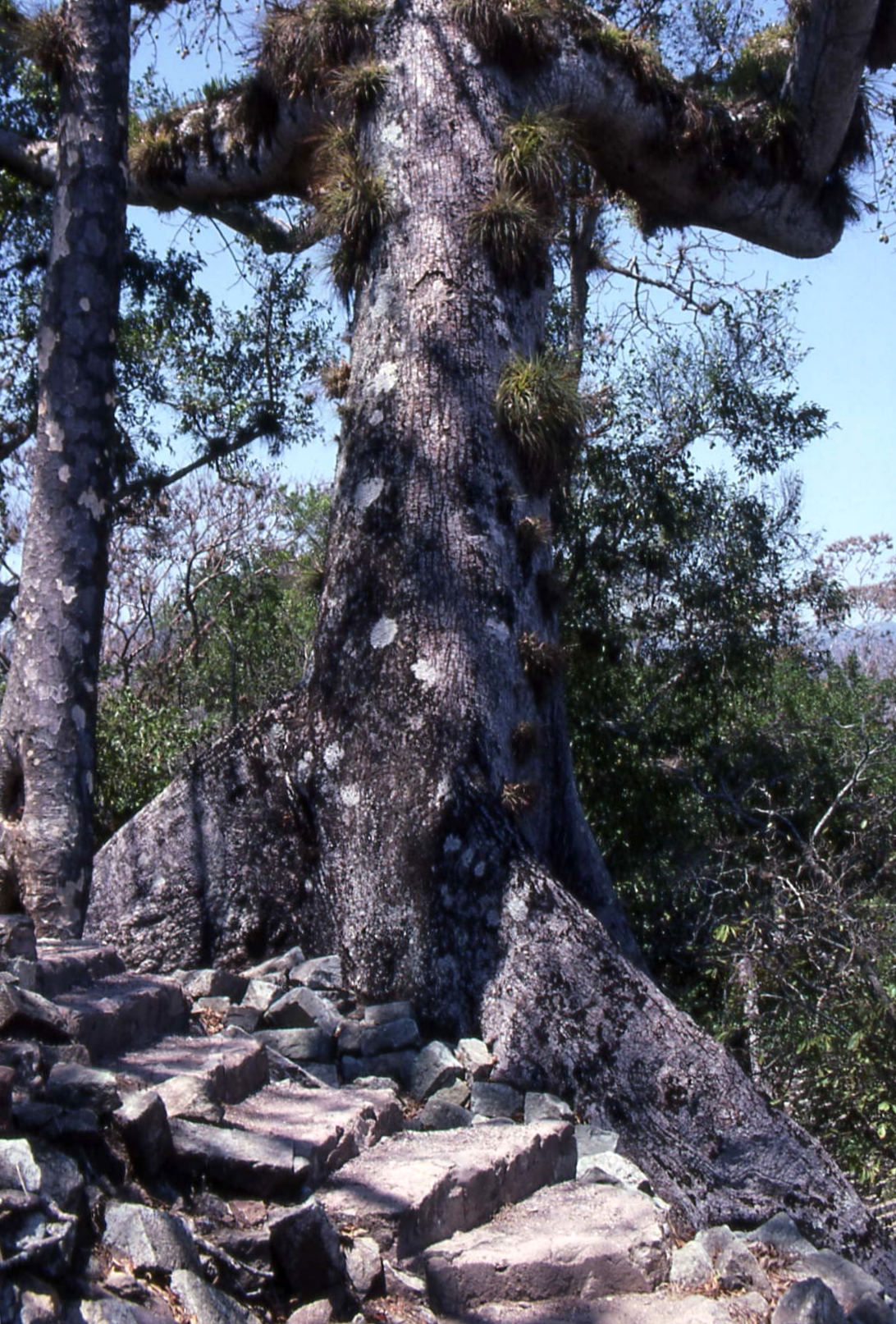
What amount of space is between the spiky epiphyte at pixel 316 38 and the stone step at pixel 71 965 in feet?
13.3

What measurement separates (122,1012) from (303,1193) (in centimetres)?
76

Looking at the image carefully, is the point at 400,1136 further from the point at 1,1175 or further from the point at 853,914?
the point at 853,914

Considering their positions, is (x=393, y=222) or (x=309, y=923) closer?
(x=309, y=923)

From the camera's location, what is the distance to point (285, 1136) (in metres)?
2.86

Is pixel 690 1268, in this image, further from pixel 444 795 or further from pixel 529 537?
pixel 529 537

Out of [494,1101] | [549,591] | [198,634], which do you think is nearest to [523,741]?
[549,591]

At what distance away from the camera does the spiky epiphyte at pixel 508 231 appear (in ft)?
16.6

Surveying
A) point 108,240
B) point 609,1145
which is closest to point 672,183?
point 108,240

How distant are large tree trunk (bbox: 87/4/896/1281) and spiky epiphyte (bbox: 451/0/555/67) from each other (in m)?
0.12

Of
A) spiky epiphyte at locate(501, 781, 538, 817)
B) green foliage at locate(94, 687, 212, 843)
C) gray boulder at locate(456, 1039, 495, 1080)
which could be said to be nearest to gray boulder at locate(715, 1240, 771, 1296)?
gray boulder at locate(456, 1039, 495, 1080)

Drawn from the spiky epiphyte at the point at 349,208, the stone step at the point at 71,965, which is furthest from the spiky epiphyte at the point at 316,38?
the stone step at the point at 71,965

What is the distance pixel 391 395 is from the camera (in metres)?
4.93

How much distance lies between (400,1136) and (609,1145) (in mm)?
679

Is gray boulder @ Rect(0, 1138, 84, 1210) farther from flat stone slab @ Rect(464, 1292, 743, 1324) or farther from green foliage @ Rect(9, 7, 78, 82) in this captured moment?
green foliage @ Rect(9, 7, 78, 82)
